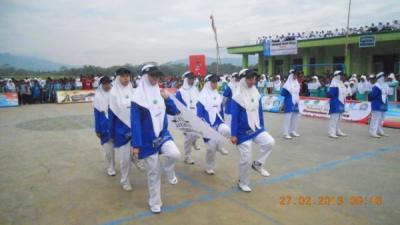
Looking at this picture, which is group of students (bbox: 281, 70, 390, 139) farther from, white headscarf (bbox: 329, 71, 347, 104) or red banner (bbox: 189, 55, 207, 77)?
red banner (bbox: 189, 55, 207, 77)

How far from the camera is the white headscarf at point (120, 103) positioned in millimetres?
5254

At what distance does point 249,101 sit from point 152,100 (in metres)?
1.72

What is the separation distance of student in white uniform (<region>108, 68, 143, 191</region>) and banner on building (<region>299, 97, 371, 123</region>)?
31.5 feet

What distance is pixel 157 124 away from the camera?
14.5 ft

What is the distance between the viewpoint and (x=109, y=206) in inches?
181

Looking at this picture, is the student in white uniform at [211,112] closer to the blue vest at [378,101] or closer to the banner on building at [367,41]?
the blue vest at [378,101]

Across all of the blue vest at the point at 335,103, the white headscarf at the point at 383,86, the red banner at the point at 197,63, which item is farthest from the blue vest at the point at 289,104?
the red banner at the point at 197,63

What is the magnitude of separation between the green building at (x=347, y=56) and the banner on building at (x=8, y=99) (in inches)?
727

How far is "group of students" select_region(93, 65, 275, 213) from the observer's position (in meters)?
4.38

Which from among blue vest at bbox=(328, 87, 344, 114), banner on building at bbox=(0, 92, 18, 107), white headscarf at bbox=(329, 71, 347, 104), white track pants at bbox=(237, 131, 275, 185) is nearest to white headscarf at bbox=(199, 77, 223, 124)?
white track pants at bbox=(237, 131, 275, 185)

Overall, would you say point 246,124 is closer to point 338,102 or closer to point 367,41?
point 338,102

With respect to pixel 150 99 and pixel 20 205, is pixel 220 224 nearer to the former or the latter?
pixel 150 99

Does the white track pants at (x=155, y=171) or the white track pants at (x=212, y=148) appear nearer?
the white track pants at (x=155, y=171)

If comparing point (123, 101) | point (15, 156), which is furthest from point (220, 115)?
point (15, 156)
